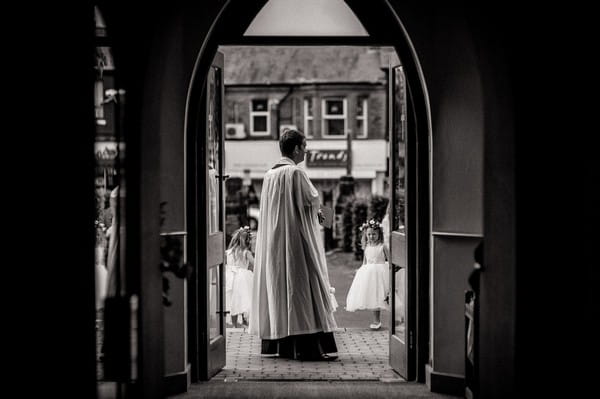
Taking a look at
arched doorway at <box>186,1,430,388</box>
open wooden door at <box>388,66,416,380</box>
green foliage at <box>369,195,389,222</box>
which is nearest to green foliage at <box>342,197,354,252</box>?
green foliage at <box>369,195,389,222</box>

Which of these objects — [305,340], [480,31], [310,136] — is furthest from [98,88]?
[310,136]

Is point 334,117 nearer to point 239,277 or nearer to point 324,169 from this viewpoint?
point 324,169

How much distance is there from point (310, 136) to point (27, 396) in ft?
125

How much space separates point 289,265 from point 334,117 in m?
33.4

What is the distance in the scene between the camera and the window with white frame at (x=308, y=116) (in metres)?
41.3

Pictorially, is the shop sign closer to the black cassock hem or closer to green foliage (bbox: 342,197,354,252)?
green foliage (bbox: 342,197,354,252)

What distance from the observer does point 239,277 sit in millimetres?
10445

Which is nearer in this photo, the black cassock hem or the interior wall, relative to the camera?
the interior wall

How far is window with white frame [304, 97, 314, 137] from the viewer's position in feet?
136

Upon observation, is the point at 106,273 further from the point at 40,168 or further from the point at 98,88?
the point at 40,168

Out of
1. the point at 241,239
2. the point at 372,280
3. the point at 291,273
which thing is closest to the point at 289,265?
the point at 291,273

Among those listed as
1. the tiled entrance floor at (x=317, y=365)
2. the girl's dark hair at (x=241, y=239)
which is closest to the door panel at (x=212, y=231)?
the tiled entrance floor at (x=317, y=365)

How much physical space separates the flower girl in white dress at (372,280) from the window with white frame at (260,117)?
31.0 m

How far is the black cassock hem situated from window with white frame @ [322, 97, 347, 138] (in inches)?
1294
